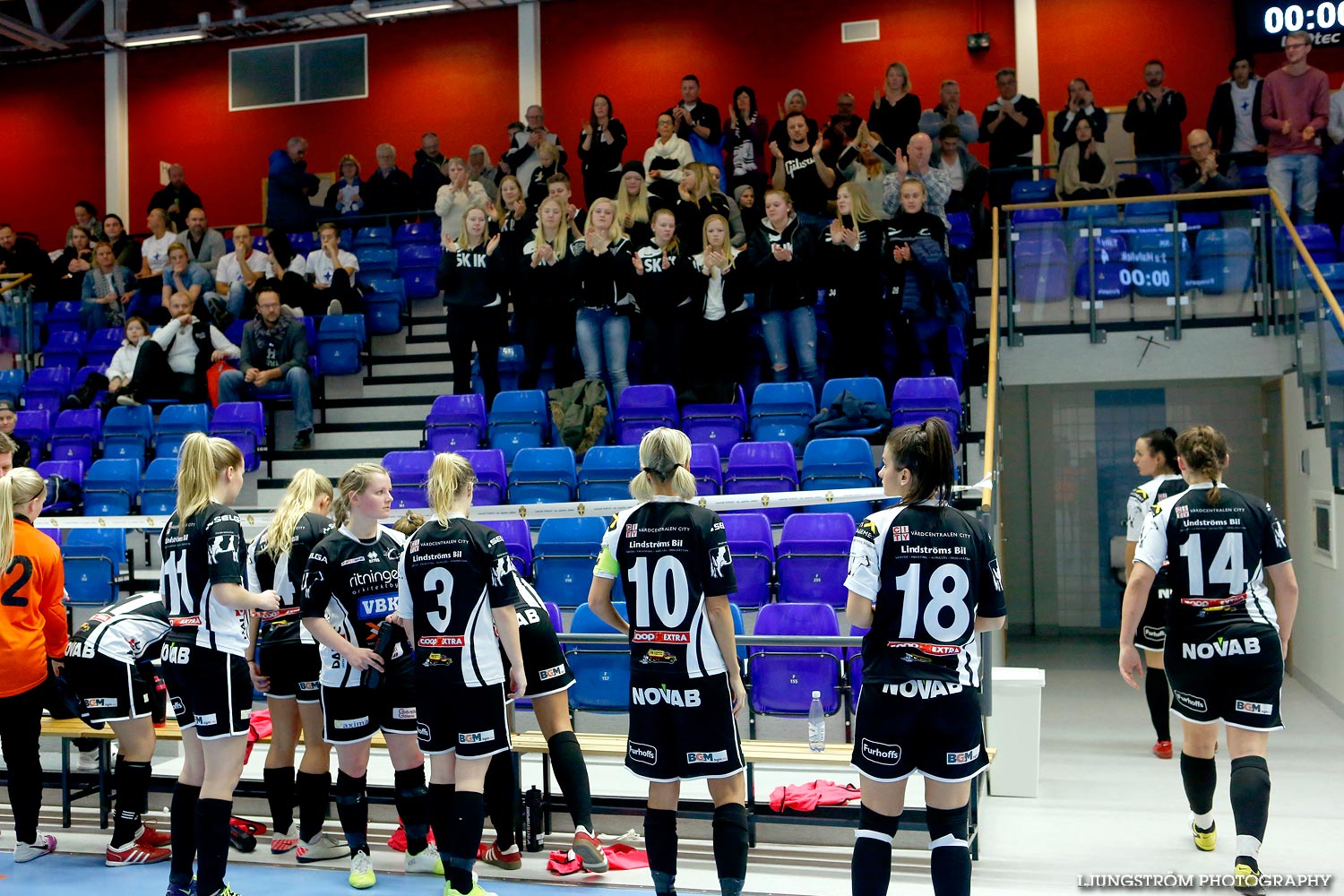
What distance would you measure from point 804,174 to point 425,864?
6.95 metres

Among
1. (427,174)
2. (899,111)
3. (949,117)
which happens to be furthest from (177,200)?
(949,117)

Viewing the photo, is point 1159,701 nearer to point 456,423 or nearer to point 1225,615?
point 1225,615

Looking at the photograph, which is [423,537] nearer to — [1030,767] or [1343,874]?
[1030,767]

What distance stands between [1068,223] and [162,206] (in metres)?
9.72

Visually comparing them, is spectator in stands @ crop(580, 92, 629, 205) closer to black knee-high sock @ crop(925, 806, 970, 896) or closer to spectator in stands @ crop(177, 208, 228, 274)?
spectator in stands @ crop(177, 208, 228, 274)

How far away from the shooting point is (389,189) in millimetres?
12664

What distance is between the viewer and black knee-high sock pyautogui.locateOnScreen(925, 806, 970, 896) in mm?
3434

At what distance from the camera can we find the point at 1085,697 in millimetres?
8586

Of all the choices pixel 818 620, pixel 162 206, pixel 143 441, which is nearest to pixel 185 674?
pixel 818 620

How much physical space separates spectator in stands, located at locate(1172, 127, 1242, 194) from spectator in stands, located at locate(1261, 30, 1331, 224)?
34cm

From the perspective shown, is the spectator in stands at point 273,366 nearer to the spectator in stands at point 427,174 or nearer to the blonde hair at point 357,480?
the spectator in stands at point 427,174

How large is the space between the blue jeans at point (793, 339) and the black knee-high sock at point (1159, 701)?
10.2ft

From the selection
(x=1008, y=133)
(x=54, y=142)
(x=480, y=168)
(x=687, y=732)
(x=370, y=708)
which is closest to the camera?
(x=687, y=732)

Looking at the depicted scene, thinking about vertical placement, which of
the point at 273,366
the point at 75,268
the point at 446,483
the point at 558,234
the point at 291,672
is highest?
the point at 75,268
